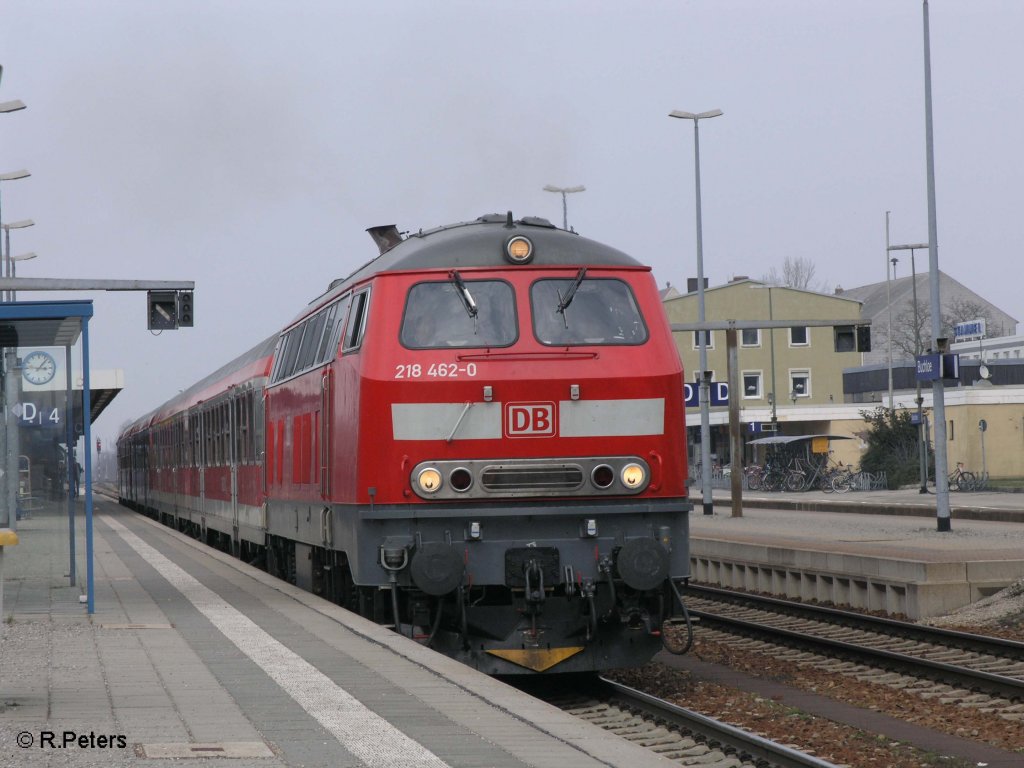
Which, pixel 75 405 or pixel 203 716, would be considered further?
pixel 75 405

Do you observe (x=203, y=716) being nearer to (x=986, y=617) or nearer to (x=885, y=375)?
(x=986, y=617)

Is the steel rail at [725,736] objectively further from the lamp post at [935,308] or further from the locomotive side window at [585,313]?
the lamp post at [935,308]

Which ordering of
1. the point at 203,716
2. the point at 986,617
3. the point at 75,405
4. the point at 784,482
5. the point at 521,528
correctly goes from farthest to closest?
the point at 784,482, the point at 986,617, the point at 75,405, the point at 521,528, the point at 203,716

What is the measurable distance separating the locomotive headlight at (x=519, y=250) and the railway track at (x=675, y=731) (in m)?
3.39

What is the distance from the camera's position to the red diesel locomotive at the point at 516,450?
433 inches

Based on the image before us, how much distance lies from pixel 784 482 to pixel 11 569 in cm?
4257

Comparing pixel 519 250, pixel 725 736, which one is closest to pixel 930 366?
pixel 519 250

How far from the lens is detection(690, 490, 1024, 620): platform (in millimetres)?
17172

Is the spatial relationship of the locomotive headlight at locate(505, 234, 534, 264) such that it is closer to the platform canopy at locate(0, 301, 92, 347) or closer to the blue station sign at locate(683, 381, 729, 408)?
the platform canopy at locate(0, 301, 92, 347)

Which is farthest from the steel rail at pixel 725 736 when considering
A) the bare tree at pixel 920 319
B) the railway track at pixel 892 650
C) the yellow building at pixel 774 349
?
the bare tree at pixel 920 319

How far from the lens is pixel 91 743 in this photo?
24.3ft

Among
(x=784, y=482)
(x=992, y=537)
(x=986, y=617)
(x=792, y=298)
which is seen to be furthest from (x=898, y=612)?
(x=792, y=298)

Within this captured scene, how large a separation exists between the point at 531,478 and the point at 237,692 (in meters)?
2.99

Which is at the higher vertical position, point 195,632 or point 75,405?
point 75,405
